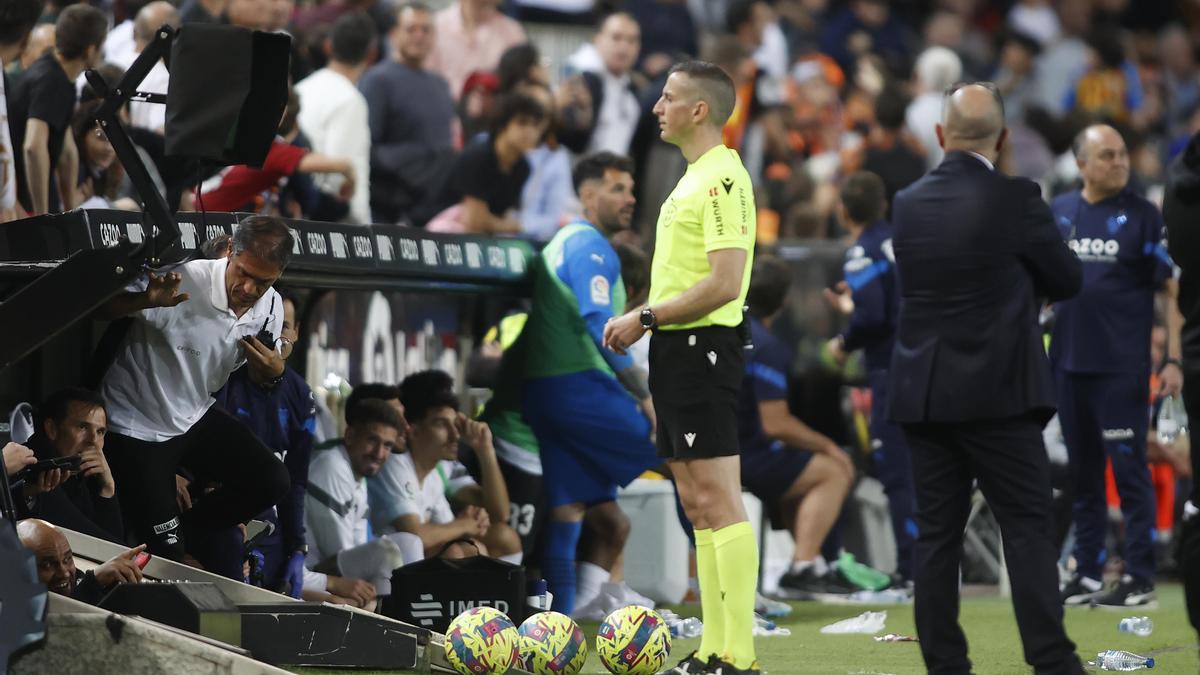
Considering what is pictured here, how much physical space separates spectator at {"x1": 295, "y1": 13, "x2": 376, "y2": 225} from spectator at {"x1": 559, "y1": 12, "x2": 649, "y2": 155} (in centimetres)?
238

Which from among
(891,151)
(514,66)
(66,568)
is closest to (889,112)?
(891,151)

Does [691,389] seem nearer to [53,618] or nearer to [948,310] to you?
[948,310]

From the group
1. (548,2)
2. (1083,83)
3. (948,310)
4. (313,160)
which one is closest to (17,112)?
(313,160)

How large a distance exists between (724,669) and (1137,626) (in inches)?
123

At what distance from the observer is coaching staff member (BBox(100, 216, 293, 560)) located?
7223 millimetres

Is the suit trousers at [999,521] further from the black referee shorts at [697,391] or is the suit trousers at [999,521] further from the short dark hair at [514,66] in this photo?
the short dark hair at [514,66]

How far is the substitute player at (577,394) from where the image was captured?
923cm

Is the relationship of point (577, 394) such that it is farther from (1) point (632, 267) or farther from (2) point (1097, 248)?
(2) point (1097, 248)

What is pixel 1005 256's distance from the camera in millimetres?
6215

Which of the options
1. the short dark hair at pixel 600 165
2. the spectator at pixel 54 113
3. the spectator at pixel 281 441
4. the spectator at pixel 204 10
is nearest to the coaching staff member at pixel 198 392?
the spectator at pixel 281 441

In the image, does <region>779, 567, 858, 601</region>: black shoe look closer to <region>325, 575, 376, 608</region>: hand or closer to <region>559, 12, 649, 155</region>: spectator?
<region>325, 575, 376, 608</region>: hand

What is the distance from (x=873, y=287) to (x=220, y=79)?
5.19 m

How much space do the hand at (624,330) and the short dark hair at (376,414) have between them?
2.23 meters

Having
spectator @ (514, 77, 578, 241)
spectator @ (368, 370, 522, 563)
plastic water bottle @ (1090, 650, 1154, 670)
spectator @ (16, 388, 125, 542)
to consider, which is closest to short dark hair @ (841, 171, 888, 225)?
spectator @ (514, 77, 578, 241)
